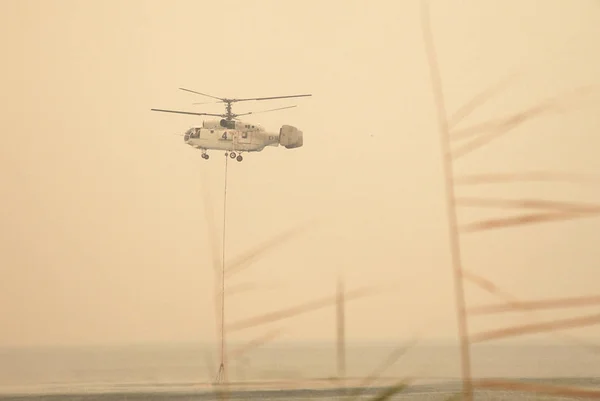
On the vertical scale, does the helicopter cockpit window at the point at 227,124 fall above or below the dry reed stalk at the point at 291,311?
above

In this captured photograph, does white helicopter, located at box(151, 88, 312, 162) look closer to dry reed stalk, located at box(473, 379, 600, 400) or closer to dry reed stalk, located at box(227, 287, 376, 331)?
dry reed stalk, located at box(227, 287, 376, 331)

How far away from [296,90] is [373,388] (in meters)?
0.61

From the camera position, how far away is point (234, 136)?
3.69 feet

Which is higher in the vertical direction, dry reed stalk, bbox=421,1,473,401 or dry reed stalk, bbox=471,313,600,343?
dry reed stalk, bbox=421,1,473,401

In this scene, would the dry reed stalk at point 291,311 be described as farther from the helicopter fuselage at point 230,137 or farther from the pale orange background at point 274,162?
the helicopter fuselage at point 230,137

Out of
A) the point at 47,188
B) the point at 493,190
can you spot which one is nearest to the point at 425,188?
the point at 493,190

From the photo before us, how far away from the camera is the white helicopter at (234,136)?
112cm

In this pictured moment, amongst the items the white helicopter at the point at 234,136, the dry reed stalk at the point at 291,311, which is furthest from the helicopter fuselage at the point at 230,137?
the dry reed stalk at the point at 291,311

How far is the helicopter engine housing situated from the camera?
1.14m

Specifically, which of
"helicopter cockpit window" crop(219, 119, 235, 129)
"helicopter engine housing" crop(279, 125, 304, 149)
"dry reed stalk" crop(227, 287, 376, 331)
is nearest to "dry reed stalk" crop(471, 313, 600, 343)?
"dry reed stalk" crop(227, 287, 376, 331)

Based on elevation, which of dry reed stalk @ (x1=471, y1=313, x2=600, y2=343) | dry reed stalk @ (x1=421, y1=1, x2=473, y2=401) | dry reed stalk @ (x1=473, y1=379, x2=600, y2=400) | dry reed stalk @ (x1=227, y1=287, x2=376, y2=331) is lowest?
dry reed stalk @ (x1=473, y1=379, x2=600, y2=400)

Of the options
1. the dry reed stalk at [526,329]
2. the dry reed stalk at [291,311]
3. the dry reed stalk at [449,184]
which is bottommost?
the dry reed stalk at [526,329]

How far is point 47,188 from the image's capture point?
→ 1.13m

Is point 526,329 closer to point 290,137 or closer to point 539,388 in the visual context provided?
point 539,388
